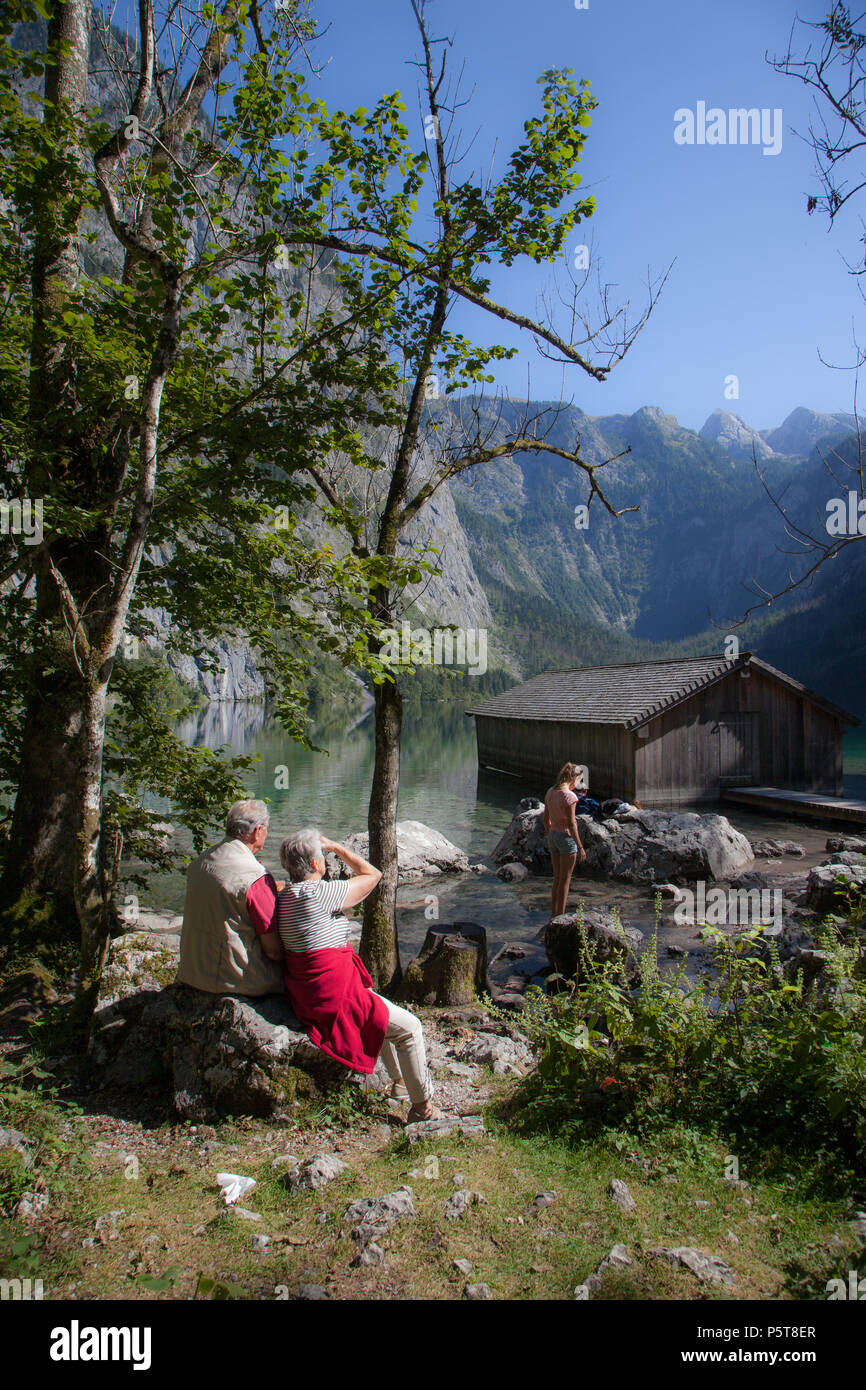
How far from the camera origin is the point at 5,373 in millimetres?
6836

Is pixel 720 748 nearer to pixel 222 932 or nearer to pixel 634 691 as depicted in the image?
pixel 634 691

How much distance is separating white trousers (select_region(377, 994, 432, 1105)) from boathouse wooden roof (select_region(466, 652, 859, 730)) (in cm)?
2179

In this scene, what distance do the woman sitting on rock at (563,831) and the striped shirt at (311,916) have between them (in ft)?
20.8

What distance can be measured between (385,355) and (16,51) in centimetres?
342

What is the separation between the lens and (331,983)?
4.89 metres

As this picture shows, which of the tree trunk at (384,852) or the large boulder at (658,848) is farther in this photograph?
the large boulder at (658,848)

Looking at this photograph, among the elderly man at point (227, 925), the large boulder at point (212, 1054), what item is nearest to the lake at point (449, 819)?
the elderly man at point (227, 925)

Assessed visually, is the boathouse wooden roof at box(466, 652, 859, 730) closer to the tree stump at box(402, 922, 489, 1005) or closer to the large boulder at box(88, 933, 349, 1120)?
the tree stump at box(402, 922, 489, 1005)

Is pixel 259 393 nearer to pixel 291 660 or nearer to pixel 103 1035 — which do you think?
pixel 291 660

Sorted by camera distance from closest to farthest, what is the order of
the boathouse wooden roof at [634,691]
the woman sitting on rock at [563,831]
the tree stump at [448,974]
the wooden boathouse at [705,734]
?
1. the tree stump at [448,974]
2. the woman sitting on rock at [563,831]
3. the wooden boathouse at [705,734]
4. the boathouse wooden roof at [634,691]

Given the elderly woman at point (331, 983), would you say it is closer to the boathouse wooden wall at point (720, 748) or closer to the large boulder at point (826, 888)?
the large boulder at point (826, 888)

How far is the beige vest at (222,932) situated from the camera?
493 cm

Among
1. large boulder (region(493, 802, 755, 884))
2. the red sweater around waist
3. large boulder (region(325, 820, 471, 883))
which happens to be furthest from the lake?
the red sweater around waist
